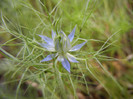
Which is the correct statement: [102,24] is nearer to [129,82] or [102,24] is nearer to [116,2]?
[116,2]

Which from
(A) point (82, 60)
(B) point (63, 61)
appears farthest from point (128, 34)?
(B) point (63, 61)

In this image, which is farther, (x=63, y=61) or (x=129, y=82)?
(x=129, y=82)

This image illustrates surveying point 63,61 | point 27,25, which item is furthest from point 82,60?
point 27,25

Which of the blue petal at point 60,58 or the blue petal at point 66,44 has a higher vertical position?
the blue petal at point 66,44

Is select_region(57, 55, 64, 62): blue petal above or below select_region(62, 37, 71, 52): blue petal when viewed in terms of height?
below

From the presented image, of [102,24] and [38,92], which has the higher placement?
[102,24]

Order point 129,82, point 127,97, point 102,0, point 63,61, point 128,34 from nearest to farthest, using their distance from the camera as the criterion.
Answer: point 63,61
point 127,97
point 129,82
point 102,0
point 128,34

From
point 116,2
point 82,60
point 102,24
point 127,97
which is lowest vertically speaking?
point 127,97

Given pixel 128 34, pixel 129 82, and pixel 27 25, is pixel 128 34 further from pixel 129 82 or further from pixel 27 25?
pixel 27 25

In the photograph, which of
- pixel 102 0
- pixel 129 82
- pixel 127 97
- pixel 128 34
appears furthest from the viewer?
pixel 128 34
